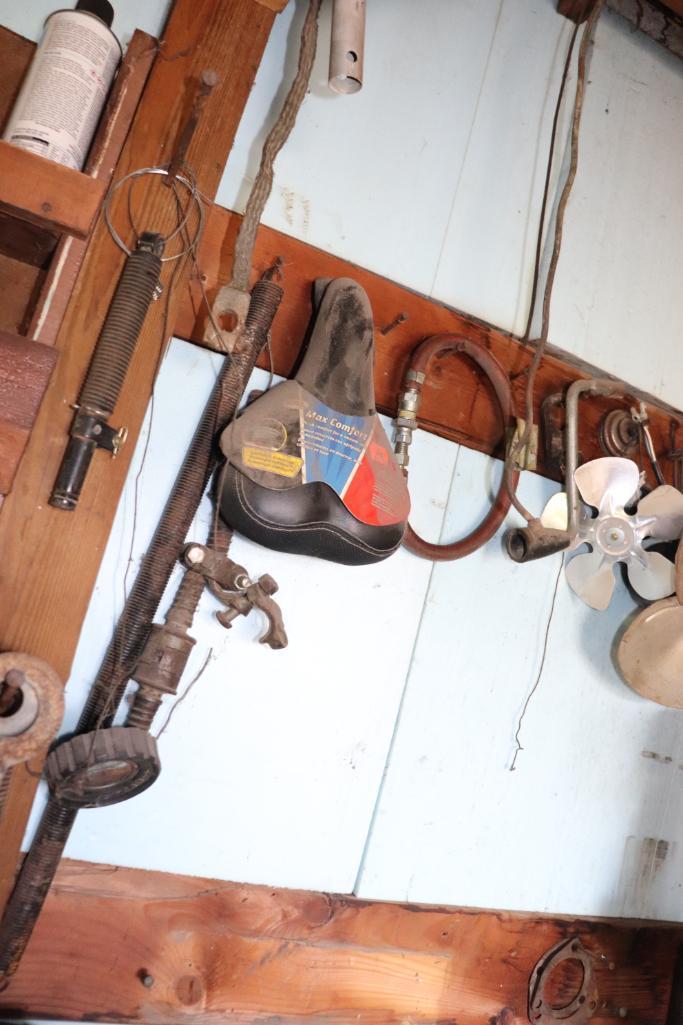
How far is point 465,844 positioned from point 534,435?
696 mm

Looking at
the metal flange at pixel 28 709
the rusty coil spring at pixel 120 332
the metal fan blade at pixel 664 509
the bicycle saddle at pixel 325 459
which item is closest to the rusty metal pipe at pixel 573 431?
the metal fan blade at pixel 664 509

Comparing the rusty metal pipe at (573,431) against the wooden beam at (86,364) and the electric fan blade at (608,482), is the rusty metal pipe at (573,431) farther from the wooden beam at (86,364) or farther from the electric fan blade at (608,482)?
the wooden beam at (86,364)

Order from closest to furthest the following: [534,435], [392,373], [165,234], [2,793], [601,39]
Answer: [2,793] → [165,234] → [392,373] → [534,435] → [601,39]

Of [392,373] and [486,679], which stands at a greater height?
[392,373]

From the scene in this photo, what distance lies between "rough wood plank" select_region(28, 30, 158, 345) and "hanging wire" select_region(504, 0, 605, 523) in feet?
2.38

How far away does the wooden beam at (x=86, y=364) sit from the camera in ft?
3.16

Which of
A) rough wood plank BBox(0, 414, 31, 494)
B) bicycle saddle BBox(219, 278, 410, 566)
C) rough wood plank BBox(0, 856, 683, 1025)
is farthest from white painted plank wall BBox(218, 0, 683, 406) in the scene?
rough wood plank BBox(0, 856, 683, 1025)

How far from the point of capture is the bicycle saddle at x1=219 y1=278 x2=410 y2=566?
1068 millimetres

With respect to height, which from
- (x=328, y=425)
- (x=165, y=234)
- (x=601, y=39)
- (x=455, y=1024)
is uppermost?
(x=601, y=39)

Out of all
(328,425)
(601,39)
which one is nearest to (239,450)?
(328,425)

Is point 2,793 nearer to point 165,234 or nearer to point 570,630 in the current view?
point 165,234

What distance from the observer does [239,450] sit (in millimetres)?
1063

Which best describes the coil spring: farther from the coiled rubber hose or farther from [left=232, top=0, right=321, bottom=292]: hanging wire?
[left=232, top=0, right=321, bottom=292]: hanging wire

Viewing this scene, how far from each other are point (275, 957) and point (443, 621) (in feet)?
1.83
